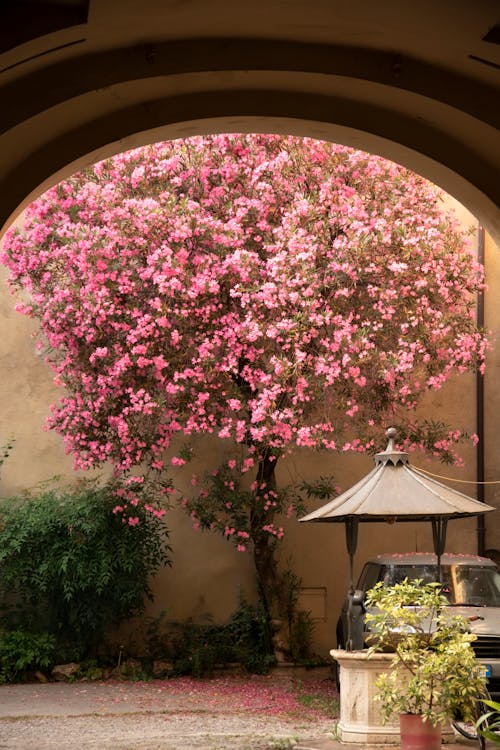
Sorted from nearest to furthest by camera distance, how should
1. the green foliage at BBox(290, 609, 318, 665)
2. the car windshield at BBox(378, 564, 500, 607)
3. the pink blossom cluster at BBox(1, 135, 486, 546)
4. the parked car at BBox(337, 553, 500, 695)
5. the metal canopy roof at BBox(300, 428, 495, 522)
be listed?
the metal canopy roof at BBox(300, 428, 495, 522)
the parked car at BBox(337, 553, 500, 695)
the car windshield at BBox(378, 564, 500, 607)
the pink blossom cluster at BBox(1, 135, 486, 546)
the green foliage at BBox(290, 609, 318, 665)

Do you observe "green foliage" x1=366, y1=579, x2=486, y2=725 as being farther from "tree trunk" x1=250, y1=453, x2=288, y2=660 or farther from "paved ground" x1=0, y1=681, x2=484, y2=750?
"tree trunk" x1=250, y1=453, x2=288, y2=660

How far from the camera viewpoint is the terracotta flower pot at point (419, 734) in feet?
28.0

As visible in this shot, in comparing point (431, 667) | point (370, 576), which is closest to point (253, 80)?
point (431, 667)

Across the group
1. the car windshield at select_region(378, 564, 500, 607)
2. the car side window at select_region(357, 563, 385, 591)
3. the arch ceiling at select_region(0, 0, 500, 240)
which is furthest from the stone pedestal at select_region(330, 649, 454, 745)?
Answer: the arch ceiling at select_region(0, 0, 500, 240)

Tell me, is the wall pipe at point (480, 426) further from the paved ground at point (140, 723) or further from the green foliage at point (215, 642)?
the paved ground at point (140, 723)

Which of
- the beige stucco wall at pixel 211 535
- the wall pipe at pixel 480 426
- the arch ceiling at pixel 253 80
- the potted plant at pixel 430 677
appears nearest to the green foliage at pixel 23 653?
the beige stucco wall at pixel 211 535

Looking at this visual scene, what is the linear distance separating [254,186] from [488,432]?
19.7ft

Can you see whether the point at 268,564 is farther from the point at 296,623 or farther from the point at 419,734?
the point at 419,734

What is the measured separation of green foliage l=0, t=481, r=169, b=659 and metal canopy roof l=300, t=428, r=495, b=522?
4.96 metres

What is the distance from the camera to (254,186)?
49.3 feet

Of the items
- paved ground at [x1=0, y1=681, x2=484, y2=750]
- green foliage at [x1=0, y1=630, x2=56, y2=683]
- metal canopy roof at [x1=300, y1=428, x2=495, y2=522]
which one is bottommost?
paved ground at [x1=0, y1=681, x2=484, y2=750]

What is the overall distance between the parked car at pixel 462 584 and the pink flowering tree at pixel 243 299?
1796 mm

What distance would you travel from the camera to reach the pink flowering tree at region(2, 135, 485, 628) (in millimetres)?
14109

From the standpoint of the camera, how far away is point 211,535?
1709 cm
